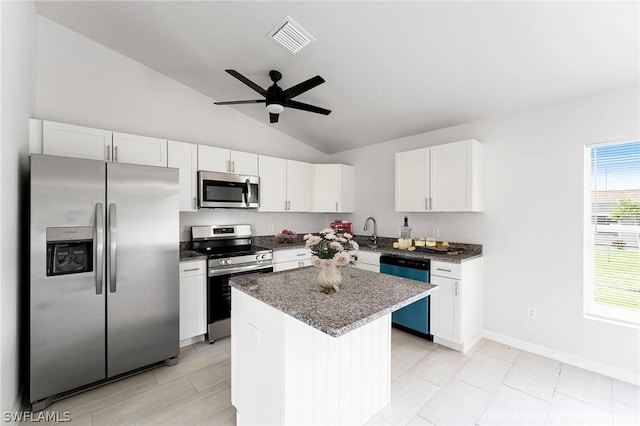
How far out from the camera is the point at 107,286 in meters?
2.17

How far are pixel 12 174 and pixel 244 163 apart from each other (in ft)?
6.89

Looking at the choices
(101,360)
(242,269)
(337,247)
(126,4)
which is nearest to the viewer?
(337,247)

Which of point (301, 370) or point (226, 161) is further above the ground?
point (226, 161)

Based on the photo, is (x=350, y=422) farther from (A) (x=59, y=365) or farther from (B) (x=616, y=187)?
(B) (x=616, y=187)

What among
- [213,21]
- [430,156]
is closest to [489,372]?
[430,156]

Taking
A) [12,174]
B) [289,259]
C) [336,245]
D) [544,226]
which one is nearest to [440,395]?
[336,245]

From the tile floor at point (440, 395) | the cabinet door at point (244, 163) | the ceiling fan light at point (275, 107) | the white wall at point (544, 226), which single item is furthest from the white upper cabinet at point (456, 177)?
the cabinet door at point (244, 163)

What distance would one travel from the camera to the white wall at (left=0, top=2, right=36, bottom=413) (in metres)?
1.60

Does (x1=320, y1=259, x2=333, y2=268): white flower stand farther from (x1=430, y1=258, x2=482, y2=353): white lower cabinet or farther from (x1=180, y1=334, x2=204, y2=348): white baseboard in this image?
(x1=180, y1=334, x2=204, y2=348): white baseboard

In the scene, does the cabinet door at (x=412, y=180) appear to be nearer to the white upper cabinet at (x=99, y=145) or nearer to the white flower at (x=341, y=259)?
the white flower at (x=341, y=259)

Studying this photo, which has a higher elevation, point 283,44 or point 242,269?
point 283,44

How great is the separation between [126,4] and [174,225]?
1927 millimetres

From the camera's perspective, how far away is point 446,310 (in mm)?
2848

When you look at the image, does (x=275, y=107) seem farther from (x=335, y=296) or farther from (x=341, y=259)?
(x=335, y=296)
